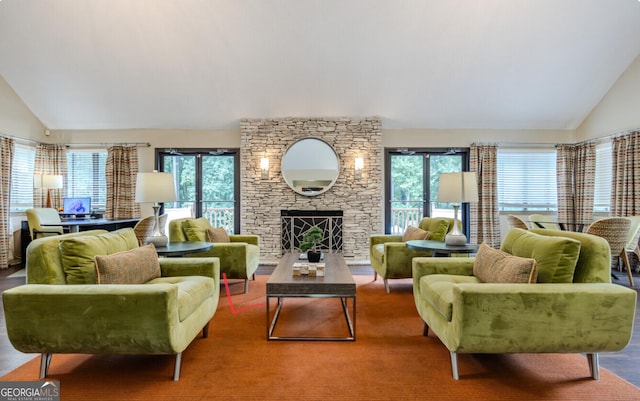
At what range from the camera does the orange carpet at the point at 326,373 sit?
1836 millimetres

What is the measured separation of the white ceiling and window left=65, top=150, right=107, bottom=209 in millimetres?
596

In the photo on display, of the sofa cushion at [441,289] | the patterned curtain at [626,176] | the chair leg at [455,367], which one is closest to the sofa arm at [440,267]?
the sofa cushion at [441,289]

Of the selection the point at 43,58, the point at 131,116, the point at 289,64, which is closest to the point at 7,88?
the point at 43,58

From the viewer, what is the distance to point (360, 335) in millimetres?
2627

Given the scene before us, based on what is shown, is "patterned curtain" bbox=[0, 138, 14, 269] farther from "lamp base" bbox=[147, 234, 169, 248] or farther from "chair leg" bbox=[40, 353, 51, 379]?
"chair leg" bbox=[40, 353, 51, 379]

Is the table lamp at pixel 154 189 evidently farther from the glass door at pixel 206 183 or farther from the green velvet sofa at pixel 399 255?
the glass door at pixel 206 183

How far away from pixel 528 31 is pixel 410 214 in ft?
10.7

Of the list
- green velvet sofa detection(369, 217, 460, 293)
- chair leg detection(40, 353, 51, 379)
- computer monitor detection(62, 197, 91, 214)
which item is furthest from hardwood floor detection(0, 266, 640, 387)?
computer monitor detection(62, 197, 91, 214)

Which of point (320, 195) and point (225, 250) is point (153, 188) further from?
point (320, 195)

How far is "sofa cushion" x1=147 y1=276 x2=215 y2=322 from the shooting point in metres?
2.06

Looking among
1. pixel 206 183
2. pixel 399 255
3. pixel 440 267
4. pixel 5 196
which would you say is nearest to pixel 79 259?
pixel 440 267

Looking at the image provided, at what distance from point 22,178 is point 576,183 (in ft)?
31.4

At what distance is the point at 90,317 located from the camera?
72.7 inches

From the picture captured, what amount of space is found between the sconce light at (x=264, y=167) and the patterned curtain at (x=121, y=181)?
7.61 ft
